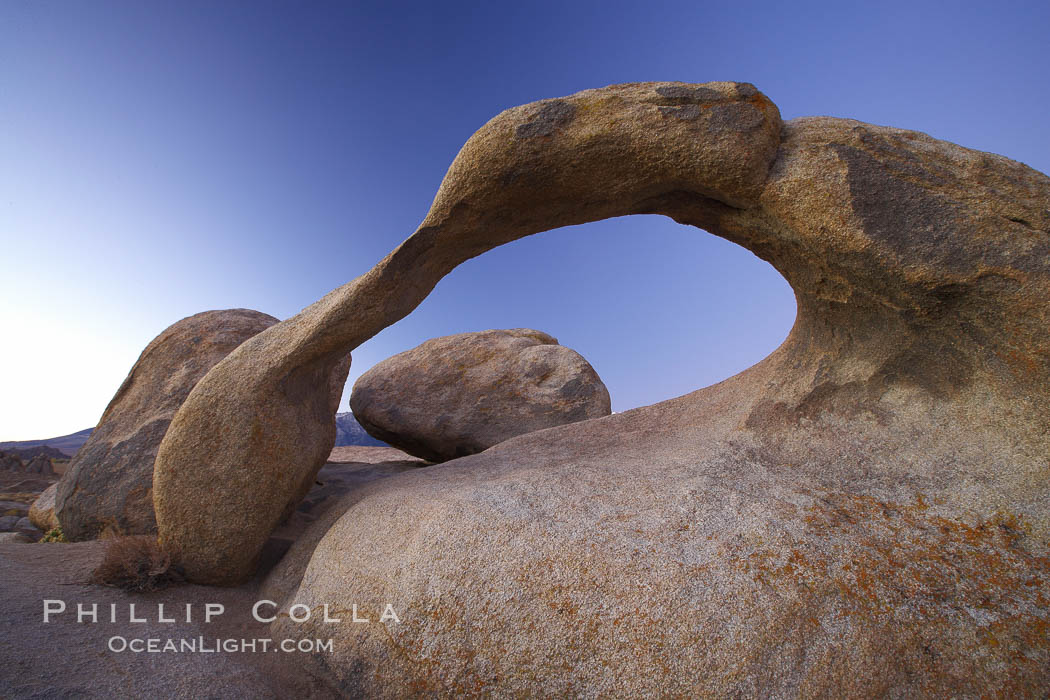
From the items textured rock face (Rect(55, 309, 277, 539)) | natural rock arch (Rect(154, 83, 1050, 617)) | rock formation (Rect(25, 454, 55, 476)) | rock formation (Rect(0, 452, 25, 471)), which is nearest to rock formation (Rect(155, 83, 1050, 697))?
natural rock arch (Rect(154, 83, 1050, 617))

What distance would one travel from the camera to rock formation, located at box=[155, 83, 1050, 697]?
273cm

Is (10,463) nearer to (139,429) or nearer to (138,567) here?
(139,429)

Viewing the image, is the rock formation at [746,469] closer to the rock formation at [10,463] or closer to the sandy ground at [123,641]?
the sandy ground at [123,641]

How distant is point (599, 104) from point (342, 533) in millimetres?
3833

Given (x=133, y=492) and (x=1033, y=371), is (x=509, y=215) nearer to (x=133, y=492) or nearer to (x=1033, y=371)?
(x=1033, y=371)

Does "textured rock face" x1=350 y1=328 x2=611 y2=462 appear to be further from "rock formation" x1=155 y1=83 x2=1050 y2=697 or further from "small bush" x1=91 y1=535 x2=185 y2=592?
"small bush" x1=91 y1=535 x2=185 y2=592

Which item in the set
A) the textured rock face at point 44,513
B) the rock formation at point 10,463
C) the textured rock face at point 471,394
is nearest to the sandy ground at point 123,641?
the textured rock face at point 471,394

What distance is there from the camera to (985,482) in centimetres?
325

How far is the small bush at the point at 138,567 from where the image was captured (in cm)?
427

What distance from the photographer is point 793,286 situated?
4.47m

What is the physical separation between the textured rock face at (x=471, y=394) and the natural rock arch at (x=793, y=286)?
10.3 ft

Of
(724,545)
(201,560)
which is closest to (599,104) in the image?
(724,545)

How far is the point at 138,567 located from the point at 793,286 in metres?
5.92

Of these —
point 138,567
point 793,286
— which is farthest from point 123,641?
point 793,286
